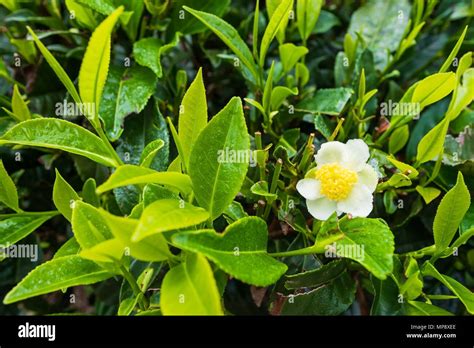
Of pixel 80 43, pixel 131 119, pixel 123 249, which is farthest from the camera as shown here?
pixel 80 43

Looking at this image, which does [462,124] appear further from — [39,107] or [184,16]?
[39,107]

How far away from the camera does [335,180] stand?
22.9 inches

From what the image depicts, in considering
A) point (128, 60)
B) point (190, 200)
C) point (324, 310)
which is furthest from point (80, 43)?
point (324, 310)

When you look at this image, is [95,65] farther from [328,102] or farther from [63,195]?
[328,102]

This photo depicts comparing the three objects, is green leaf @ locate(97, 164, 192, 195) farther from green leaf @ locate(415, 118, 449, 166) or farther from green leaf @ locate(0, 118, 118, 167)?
green leaf @ locate(415, 118, 449, 166)

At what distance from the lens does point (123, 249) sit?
0.48 metres

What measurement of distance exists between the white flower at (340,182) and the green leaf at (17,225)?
32cm

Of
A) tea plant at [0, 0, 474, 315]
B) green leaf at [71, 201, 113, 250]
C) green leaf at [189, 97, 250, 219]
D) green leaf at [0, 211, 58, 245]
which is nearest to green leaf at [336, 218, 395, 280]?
tea plant at [0, 0, 474, 315]

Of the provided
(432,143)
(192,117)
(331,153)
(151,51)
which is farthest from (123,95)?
(432,143)

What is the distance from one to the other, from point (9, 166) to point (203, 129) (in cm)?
41

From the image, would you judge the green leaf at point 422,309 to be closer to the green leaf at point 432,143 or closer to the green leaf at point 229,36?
the green leaf at point 432,143

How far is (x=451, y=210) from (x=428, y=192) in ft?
0.36
